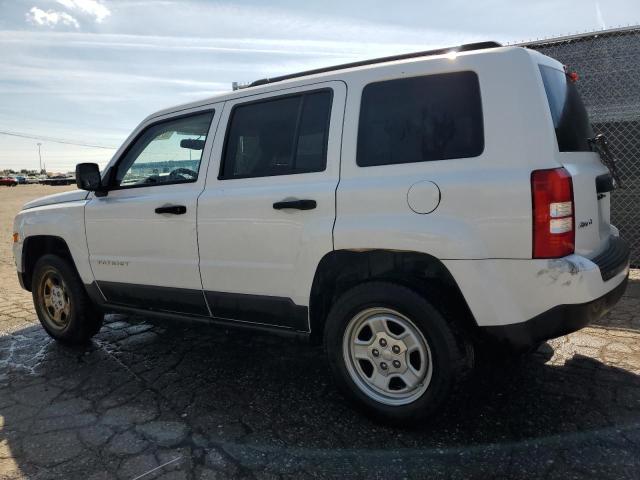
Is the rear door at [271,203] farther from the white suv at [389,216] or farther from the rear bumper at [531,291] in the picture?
the rear bumper at [531,291]

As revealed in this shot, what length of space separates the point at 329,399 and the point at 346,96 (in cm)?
185

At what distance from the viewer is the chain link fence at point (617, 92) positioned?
527cm

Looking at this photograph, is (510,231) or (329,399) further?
(329,399)

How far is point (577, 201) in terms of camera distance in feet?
8.02

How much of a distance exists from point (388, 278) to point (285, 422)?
103 centimetres

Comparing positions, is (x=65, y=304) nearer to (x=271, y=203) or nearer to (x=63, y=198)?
(x=63, y=198)

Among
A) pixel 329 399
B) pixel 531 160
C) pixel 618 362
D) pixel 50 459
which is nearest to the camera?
pixel 531 160

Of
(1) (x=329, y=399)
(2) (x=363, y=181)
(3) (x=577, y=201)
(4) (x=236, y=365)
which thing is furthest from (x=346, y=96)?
(4) (x=236, y=365)

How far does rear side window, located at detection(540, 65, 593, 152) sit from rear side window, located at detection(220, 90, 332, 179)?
46.9 inches

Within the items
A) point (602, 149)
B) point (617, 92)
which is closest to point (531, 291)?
point (602, 149)

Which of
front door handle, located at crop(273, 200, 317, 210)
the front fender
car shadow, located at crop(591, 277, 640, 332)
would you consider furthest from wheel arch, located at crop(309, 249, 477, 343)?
the front fender

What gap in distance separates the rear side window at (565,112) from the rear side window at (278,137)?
3.91 ft

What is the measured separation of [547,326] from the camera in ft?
7.94

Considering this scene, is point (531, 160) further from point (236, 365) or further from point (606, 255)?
point (236, 365)
